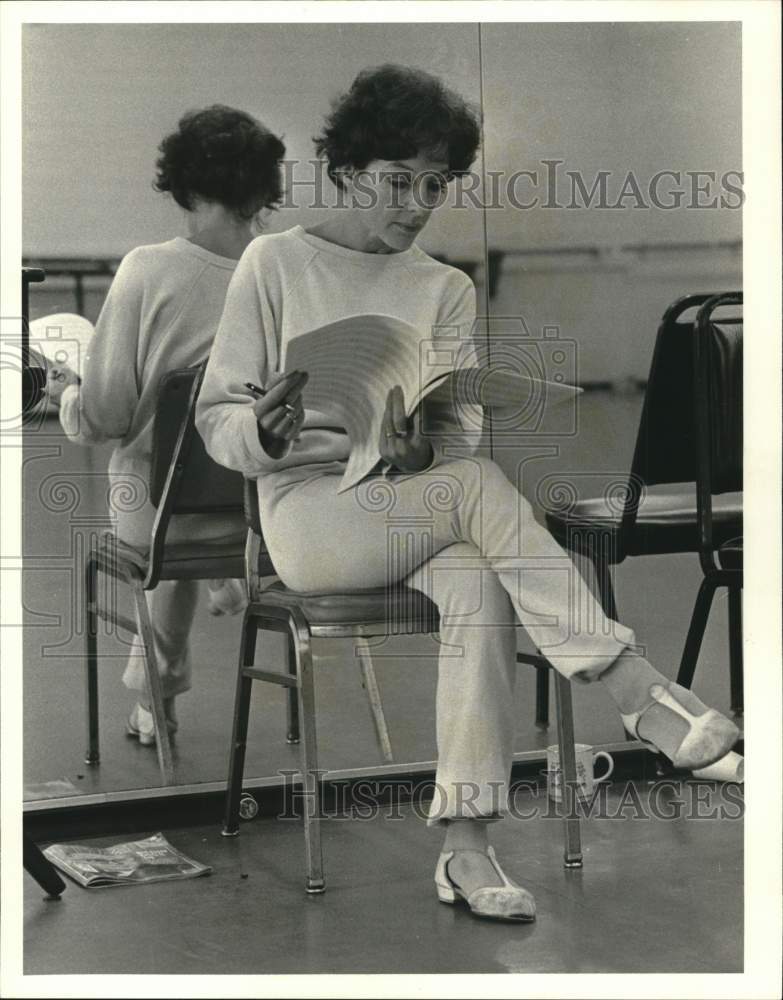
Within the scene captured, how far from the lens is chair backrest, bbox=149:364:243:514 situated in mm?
2961

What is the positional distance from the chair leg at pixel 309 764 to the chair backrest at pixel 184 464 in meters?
0.30

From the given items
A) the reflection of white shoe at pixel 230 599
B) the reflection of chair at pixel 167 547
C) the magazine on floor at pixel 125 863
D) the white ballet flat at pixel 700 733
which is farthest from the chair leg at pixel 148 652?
the white ballet flat at pixel 700 733

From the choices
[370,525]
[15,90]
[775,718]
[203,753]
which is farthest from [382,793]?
[15,90]

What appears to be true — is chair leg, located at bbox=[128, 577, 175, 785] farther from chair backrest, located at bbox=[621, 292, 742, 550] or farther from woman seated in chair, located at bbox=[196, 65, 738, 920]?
chair backrest, located at bbox=[621, 292, 742, 550]

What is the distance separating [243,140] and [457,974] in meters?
1.48

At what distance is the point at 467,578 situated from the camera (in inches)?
112

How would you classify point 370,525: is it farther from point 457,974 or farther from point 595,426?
point 457,974

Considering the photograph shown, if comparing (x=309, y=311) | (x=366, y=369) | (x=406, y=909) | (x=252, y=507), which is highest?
(x=309, y=311)

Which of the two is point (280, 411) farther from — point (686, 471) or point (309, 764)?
point (686, 471)

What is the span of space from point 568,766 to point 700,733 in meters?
0.31

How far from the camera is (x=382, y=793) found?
3.10 metres

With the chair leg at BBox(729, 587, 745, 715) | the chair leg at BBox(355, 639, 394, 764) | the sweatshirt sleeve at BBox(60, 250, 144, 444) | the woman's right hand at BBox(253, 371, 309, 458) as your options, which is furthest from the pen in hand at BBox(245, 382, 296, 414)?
the chair leg at BBox(729, 587, 745, 715)

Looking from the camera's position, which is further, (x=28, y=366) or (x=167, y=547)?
(x=167, y=547)

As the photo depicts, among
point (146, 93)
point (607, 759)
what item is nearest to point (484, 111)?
point (146, 93)
